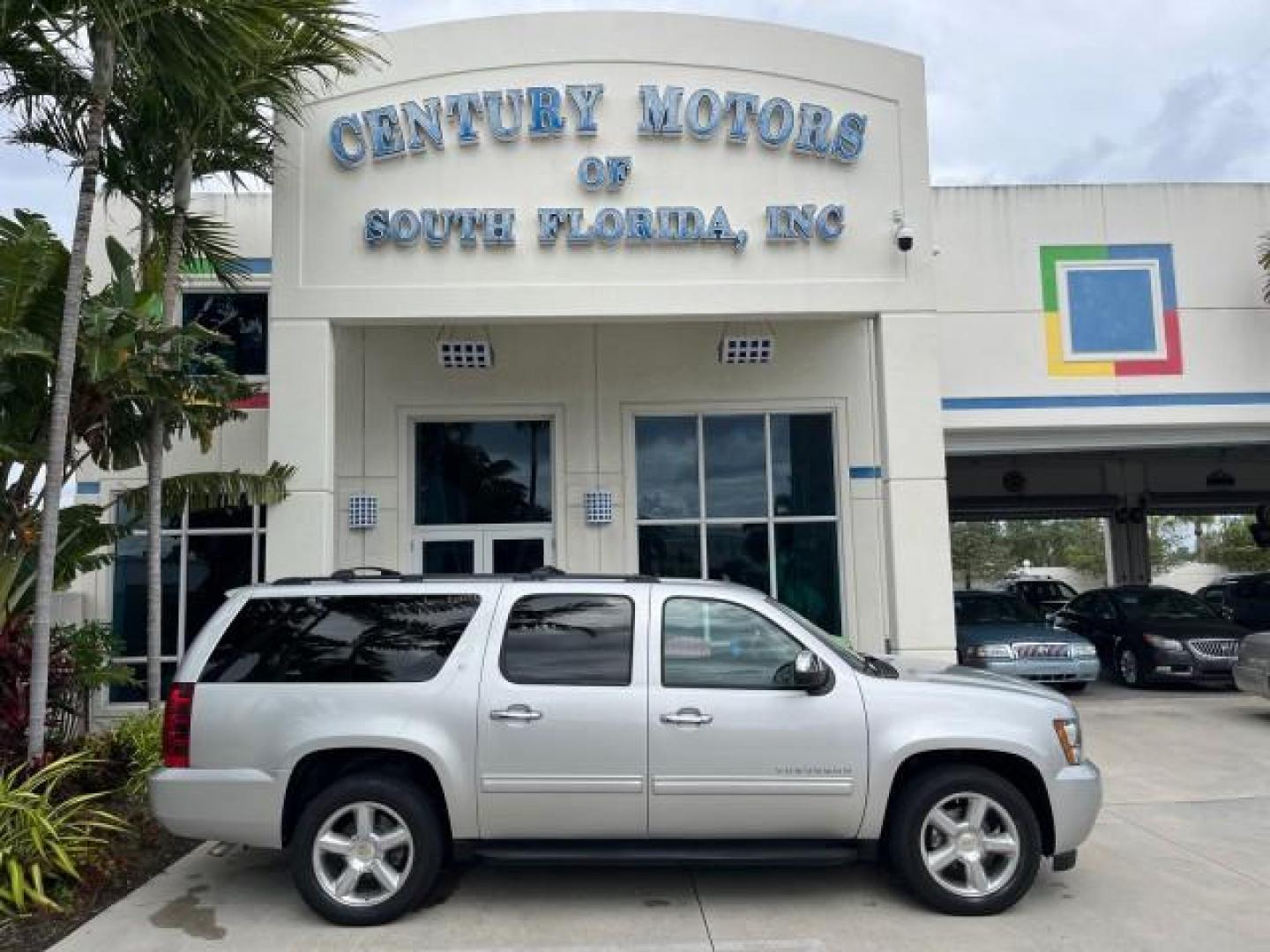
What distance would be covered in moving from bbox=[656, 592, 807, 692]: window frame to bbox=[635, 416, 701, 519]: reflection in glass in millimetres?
7290

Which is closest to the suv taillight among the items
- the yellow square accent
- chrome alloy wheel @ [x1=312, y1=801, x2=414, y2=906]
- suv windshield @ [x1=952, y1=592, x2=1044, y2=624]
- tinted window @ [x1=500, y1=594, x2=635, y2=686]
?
chrome alloy wheel @ [x1=312, y1=801, x2=414, y2=906]

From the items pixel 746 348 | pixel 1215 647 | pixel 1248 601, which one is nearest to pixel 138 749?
pixel 746 348

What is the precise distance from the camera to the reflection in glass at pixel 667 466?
42.8 feet

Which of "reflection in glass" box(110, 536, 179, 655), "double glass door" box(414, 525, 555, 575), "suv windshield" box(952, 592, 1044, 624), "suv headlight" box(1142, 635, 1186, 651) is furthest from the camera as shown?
"suv windshield" box(952, 592, 1044, 624)

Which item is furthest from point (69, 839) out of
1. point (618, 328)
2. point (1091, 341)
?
point (1091, 341)

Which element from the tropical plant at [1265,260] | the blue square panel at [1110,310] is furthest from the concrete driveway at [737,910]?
the tropical plant at [1265,260]

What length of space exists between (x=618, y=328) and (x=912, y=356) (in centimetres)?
392

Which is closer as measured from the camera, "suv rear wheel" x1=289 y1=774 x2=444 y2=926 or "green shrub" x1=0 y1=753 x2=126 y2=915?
"suv rear wheel" x1=289 y1=774 x2=444 y2=926

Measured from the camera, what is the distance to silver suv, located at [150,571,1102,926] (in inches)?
211

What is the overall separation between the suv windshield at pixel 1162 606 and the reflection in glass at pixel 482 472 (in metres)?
9.12

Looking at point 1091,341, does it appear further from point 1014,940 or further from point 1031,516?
point 1031,516

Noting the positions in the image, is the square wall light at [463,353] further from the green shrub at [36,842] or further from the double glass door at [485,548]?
the green shrub at [36,842]

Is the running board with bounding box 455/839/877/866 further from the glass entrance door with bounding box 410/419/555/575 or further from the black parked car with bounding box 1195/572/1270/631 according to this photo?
the black parked car with bounding box 1195/572/1270/631

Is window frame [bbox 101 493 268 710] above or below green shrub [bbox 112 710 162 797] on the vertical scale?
above
